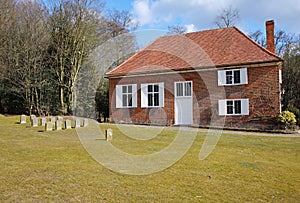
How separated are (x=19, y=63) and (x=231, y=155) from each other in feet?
80.2

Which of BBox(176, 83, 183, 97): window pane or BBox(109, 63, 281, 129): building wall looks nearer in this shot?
BBox(109, 63, 281, 129): building wall

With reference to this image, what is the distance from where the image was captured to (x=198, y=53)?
23.8 metres

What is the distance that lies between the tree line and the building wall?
23.5 feet

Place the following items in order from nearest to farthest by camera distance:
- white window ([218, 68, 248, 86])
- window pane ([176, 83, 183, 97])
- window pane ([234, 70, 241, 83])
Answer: white window ([218, 68, 248, 86]), window pane ([234, 70, 241, 83]), window pane ([176, 83, 183, 97])

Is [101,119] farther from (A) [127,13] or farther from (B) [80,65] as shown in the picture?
(A) [127,13]

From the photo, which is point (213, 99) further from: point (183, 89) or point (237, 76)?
point (183, 89)

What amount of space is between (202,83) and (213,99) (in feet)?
4.68

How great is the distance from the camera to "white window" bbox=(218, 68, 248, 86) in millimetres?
20844

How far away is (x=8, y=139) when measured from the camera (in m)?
12.7

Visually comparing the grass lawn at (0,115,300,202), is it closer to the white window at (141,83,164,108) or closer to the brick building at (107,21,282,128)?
the brick building at (107,21,282,128)

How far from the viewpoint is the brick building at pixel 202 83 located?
2055cm

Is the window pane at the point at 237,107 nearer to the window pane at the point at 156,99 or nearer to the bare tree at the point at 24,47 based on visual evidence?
the window pane at the point at 156,99

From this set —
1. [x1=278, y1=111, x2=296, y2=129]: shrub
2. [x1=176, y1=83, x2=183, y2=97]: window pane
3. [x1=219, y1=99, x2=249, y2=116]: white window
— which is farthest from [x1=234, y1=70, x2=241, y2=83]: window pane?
[x1=176, y1=83, x2=183, y2=97]: window pane

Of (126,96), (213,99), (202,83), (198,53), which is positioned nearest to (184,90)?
(202,83)
